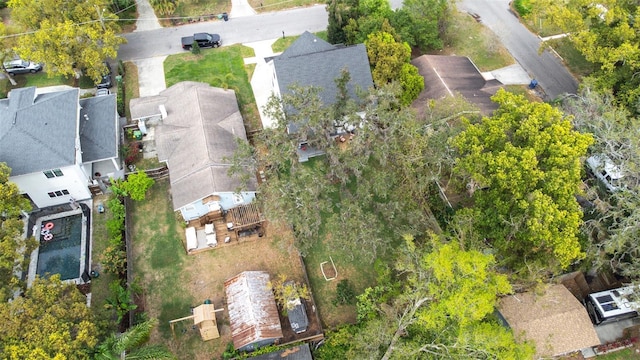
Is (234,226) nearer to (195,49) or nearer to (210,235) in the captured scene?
(210,235)

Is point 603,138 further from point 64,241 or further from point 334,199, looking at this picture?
point 64,241

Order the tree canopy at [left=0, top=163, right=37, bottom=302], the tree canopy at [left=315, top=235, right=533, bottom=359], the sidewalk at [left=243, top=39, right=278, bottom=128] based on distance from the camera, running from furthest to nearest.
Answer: the sidewalk at [left=243, top=39, right=278, bottom=128], the tree canopy at [left=0, top=163, right=37, bottom=302], the tree canopy at [left=315, top=235, right=533, bottom=359]

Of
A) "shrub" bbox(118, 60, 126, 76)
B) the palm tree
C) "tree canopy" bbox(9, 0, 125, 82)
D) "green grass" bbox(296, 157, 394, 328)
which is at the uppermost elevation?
"tree canopy" bbox(9, 0, 125, 82)

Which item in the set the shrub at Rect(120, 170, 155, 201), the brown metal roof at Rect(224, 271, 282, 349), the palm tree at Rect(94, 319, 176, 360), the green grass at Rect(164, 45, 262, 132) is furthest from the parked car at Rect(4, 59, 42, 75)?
the palm tree at Rect(94, 319, 176, 360)

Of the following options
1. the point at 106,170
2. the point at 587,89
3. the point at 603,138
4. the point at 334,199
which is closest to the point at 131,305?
the point at 106,170

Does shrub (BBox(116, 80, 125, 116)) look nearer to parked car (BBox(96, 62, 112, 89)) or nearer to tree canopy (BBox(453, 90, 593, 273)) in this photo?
parked car (BBox(96, 62, 112, 89))

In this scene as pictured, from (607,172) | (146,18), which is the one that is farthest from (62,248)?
(607,172)

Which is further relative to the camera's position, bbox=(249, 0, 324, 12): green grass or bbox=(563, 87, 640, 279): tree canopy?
bbox=(249, 0, 324, 12): green grass
